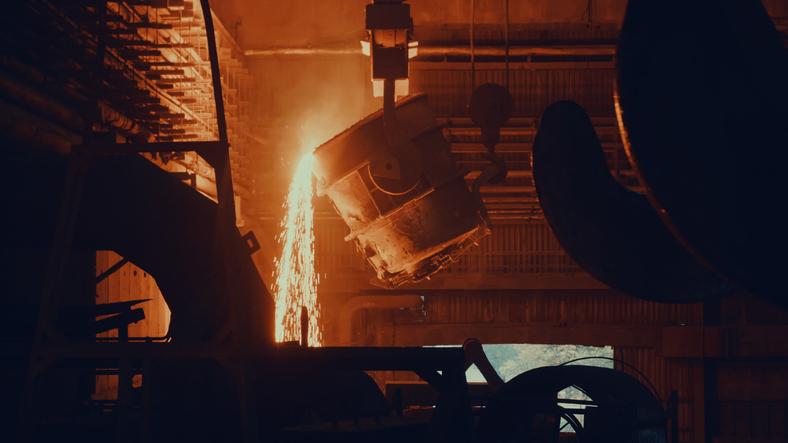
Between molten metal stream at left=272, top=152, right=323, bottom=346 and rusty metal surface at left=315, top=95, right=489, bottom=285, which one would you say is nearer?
rusty metal surface at left=315, top=95, right=489, bottom=285

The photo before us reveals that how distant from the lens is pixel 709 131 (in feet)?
9.16

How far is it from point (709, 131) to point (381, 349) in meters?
1.95

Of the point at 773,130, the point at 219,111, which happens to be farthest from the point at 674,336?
the point at 773,130

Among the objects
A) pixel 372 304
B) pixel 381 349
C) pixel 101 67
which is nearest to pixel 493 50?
pixel 372 304

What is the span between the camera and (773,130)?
2875mm

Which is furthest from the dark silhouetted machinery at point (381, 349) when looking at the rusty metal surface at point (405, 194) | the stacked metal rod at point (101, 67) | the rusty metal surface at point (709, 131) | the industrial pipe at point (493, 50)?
the industrial pipe at point (493, 50)

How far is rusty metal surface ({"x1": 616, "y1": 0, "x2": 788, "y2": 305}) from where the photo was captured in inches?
107

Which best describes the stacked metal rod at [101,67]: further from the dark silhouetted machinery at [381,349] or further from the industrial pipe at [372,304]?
the industrial pipe at [372,304]

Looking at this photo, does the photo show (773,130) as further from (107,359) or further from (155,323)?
(155,323)

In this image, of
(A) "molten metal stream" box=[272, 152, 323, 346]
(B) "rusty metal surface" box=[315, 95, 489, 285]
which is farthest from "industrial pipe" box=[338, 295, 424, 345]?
(B) "rusty metal surface" box=[315, 95, 489, 285]

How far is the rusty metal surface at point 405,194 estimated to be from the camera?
869cm

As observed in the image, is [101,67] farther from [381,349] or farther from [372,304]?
[372,304]

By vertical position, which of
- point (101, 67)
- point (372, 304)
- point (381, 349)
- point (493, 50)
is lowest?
point (381, 349)

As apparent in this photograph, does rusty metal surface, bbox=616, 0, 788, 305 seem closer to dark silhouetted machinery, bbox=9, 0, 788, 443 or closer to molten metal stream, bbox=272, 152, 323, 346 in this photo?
dark silhouetted machinery, bbox=9, 0, 788, 443
